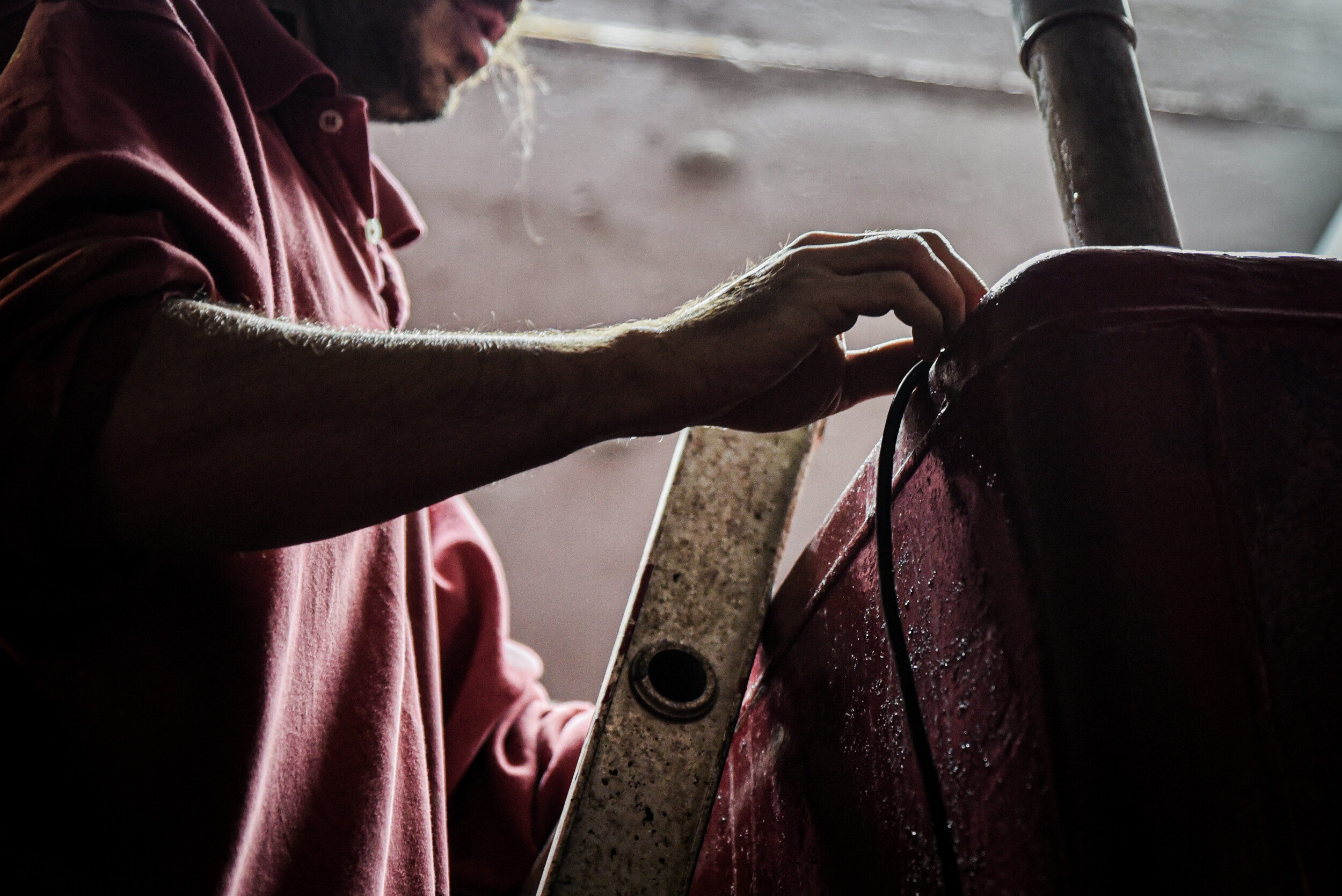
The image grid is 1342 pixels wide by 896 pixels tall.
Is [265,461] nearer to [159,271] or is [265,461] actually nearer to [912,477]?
[159,271]

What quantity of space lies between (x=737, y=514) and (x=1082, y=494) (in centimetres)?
54

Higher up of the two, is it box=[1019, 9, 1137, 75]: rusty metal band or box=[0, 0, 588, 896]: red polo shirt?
box=[1019, 9, 1137, 75]: rusty metal band

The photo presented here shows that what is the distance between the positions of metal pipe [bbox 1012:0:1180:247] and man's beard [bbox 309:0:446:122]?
917 millimetres

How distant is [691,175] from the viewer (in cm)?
284

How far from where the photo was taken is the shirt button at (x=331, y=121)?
1155 mm

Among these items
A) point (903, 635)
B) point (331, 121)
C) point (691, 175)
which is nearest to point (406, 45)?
point (331, 121)

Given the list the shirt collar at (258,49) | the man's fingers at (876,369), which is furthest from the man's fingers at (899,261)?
the shirt collar at (258,49)

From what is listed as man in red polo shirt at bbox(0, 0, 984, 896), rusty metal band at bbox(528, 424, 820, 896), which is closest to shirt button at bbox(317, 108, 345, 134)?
man in red polo shirt at bbox(0, 0, 984, 896)

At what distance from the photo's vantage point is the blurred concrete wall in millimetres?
2779

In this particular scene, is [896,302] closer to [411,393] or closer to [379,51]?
[411,393]

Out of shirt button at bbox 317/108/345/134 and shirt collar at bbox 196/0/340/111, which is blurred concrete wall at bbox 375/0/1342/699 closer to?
shirt button at bbox 317/108/345/134

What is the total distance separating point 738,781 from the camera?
0.94 metres

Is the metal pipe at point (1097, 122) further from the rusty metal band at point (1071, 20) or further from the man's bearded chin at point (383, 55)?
the man's bearded chin at point (383, 55)

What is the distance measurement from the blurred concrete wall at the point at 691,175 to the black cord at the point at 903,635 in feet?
6.66
